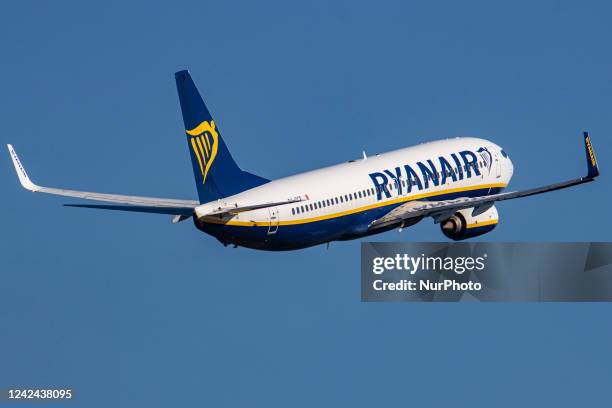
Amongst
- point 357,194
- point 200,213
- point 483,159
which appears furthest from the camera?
point 483,159

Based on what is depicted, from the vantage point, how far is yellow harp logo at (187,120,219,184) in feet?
349

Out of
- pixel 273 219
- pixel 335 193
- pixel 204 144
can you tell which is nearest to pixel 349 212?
pixel 335 193

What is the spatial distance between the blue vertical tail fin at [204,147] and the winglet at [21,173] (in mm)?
12443

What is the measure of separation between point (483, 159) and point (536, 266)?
8.52m

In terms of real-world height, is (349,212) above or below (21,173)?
below

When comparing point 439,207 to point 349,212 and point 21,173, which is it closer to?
point 349,212

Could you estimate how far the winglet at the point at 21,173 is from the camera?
11506 cm

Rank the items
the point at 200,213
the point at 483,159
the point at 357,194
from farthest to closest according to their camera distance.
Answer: the point at 483,159
the point at 357,194
the point at 200,213

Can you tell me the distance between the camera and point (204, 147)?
107m

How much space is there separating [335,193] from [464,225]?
9920 millimetres

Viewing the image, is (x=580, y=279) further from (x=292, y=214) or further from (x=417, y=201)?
(x=292, y=214)

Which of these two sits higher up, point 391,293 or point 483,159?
point 483,159

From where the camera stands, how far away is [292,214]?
359 feet

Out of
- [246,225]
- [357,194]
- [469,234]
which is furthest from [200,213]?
[469,234]
